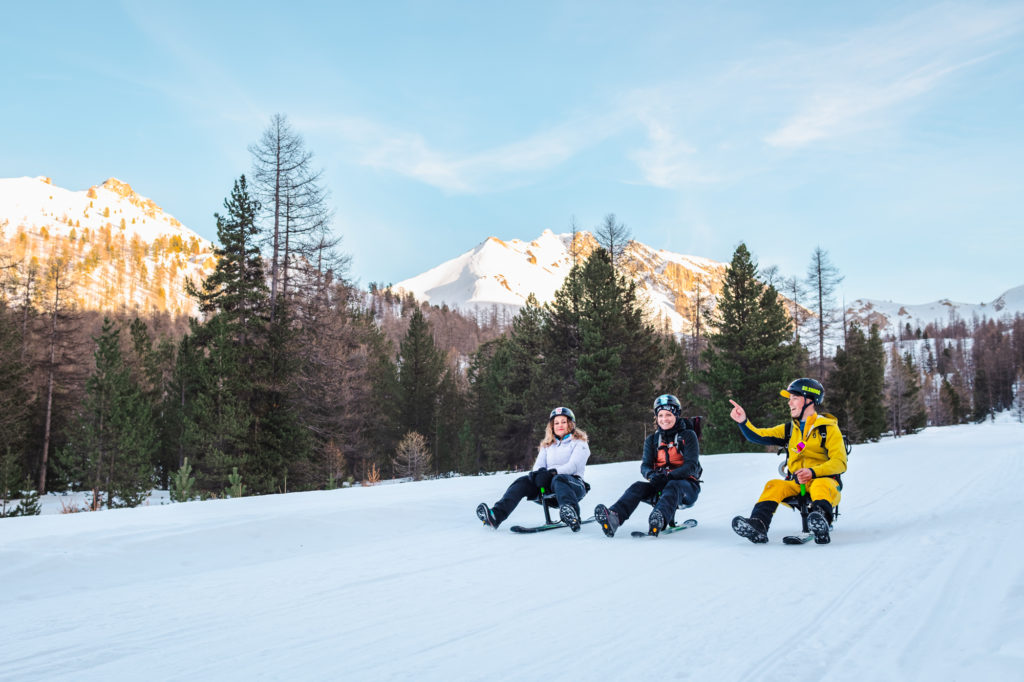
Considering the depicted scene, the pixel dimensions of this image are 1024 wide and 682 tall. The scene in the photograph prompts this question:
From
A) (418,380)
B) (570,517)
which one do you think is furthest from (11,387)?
(570,517)

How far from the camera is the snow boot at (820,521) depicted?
17.1ft

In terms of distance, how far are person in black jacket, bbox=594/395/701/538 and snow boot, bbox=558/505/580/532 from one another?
22 cm

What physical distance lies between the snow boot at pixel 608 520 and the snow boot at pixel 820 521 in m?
1.70

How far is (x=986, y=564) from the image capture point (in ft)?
13.5

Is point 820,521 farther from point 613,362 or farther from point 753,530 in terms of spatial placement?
point 613,362

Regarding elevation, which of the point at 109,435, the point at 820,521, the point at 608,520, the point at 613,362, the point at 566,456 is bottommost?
the point at 109,435

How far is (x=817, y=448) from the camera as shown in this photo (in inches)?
224

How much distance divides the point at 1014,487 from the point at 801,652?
8.14 metres

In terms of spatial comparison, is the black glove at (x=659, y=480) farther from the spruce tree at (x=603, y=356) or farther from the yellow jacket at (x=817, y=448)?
the spruce tree at (x=603, y=356)

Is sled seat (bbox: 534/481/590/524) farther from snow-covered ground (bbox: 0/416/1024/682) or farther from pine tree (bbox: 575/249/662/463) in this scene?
pine tree (bbox: 575/249/662/463)

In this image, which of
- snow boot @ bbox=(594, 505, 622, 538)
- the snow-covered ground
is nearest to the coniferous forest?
the snow-covered ground

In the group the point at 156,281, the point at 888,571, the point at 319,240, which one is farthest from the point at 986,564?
the point at 156,281

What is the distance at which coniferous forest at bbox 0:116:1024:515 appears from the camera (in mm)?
21672

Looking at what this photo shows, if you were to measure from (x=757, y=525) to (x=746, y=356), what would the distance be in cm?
2542
